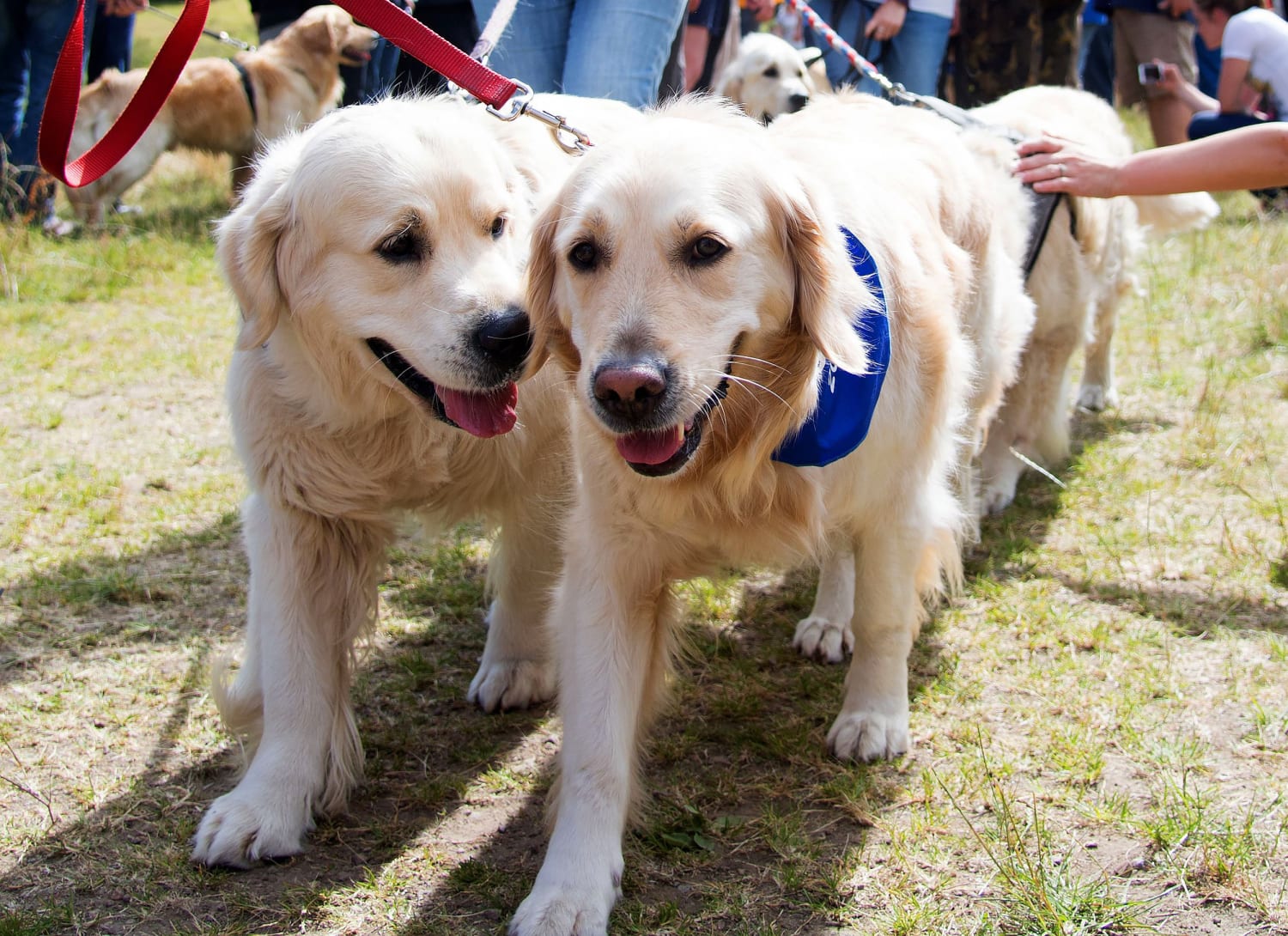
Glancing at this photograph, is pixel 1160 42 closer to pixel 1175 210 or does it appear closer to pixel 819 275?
pixel 1175 210

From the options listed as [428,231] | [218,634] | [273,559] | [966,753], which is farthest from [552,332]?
[218,634]

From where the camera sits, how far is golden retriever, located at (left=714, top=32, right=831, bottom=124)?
674 cm

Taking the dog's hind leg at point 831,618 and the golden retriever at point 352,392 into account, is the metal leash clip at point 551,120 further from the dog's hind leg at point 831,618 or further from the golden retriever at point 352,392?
the dog's hind leg at point 831,618

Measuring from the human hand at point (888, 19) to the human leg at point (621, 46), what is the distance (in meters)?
2.46

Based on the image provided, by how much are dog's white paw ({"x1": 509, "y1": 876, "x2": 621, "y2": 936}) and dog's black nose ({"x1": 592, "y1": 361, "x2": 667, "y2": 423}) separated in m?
0.87

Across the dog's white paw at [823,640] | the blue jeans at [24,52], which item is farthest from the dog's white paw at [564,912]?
the blue jeans at [24,52]

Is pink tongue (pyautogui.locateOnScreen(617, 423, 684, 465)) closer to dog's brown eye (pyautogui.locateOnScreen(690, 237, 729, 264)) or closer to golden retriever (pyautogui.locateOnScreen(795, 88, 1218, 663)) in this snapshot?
dog's brown eye (pyautogui.locateOnScreen(690, 237, 729, 264))

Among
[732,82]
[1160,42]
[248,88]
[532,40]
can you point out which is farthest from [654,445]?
[248,88]

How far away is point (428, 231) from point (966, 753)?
5.53 ft

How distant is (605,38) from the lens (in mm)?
3537

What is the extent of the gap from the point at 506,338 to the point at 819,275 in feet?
2.11

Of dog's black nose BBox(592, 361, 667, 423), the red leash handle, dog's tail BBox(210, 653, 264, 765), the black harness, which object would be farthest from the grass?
the black harness

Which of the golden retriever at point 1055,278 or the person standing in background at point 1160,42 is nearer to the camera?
the golden retriever at point 1055,278

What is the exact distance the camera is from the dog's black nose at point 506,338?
237 centimetres
